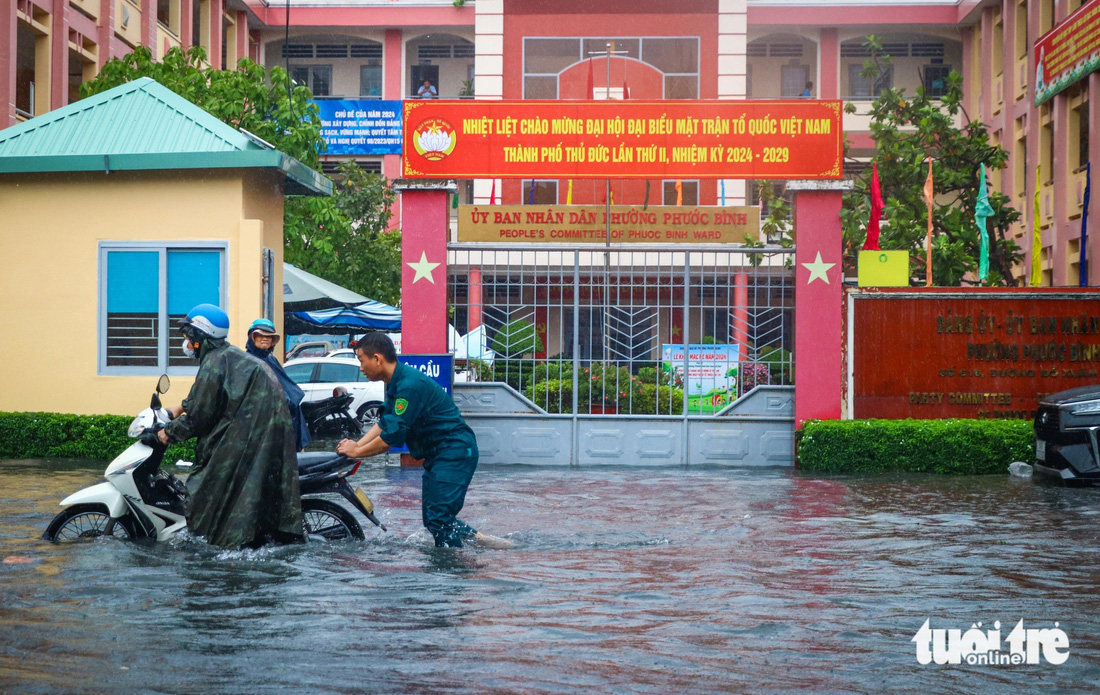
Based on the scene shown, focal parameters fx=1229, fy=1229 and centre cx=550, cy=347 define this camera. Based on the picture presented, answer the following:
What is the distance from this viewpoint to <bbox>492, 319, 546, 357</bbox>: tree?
15602 millimetres

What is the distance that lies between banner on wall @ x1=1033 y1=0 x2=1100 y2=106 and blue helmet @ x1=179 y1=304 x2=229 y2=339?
18639 millimetres

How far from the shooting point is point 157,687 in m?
4.99

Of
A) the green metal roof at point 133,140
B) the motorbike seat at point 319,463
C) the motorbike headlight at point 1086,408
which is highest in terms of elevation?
the green metal roof at point 133,140

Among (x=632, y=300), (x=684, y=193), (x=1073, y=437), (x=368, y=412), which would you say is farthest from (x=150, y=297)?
(x=684, y=193)

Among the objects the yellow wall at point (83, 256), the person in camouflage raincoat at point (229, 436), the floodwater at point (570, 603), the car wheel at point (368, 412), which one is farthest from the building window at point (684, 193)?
the person in camouflage raincoat at point (229, 436)

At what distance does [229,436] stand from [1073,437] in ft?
31.3

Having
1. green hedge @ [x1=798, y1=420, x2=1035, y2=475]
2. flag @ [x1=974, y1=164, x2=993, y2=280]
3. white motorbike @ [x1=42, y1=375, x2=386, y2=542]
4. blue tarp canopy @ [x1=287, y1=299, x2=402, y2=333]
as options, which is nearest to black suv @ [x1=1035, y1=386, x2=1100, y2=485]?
green hedge @ [x1=798, y1=420, x2=1035, y2=475]

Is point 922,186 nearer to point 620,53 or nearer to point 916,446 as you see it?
point 916,446

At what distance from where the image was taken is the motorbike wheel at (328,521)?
833 centimetres

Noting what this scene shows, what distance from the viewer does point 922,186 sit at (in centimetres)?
2059

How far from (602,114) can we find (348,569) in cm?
917

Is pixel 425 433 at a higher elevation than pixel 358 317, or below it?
below

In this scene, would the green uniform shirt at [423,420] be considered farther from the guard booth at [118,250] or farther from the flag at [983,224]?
the flag at [983,224]

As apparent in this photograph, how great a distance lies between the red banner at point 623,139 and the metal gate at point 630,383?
1043 mm
